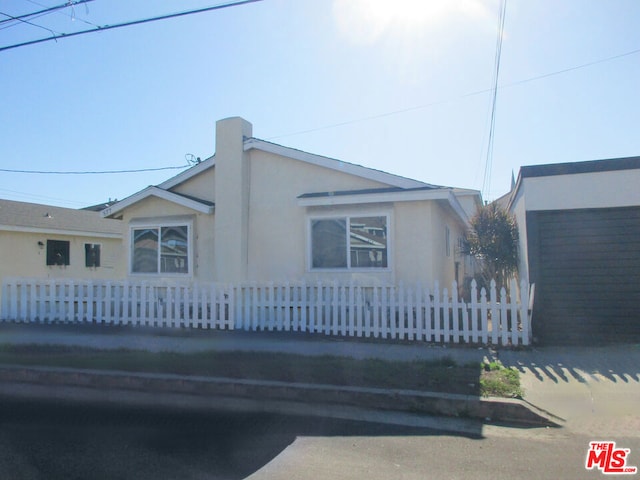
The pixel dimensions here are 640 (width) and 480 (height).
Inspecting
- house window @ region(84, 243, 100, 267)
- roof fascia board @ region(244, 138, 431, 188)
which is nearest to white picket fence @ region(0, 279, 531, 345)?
roof fascia board @ region(244, 138, 431, 188)

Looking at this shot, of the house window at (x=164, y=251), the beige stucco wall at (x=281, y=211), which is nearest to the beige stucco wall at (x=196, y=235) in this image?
the house window at (x=164, y=251)

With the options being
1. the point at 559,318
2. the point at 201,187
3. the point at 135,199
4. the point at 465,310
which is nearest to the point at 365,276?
the point at 465,310

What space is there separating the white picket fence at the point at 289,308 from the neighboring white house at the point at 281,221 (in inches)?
40.4

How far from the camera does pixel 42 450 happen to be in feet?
14.9

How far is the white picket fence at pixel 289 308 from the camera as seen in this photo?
8695 mm

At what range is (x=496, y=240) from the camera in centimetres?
1354

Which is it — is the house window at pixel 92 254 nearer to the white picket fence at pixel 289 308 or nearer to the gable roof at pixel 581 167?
the white picket fence at pixel 289 308

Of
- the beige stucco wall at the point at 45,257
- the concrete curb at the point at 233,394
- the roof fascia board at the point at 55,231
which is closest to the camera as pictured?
the concrete curb at the point at 233,394

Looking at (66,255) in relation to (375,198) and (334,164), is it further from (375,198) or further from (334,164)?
(375,198)

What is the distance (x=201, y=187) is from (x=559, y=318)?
30.6ft

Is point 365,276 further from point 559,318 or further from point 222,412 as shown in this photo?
point 222,412

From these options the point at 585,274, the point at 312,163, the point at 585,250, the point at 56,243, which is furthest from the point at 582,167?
the point at 56,243

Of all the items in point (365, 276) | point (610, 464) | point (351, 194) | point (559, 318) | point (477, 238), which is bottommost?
point (610, 464)

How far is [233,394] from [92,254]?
17.4m
